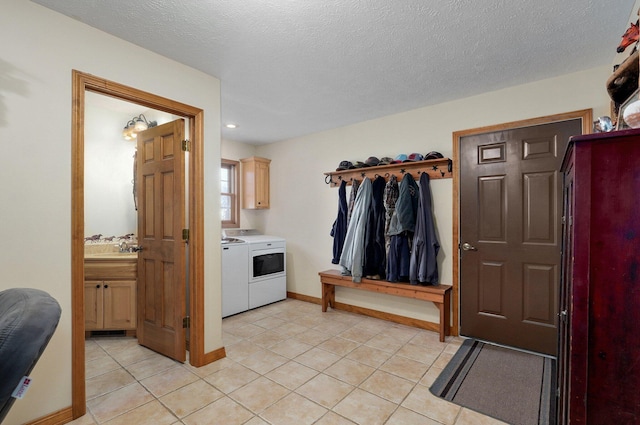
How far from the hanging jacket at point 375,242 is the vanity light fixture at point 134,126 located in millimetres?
2724

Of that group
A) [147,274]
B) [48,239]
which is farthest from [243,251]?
[48,239]

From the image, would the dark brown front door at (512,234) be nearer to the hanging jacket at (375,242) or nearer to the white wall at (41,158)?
the hanging jacket at (375,242)

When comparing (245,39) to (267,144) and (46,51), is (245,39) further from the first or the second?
(267,144)

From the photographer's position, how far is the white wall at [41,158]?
1.61 m

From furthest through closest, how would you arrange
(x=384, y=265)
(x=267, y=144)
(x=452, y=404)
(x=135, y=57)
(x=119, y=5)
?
(x=267, y=144), (x=384, y=265), (x=135, y=57), (x=452, y=404), (x=119, y=5)

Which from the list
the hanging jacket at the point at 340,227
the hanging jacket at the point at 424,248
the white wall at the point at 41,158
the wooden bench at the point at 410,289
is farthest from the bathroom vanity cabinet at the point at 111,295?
the hanging jacket at the point at 424,248

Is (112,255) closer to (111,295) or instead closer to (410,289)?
(111,295)

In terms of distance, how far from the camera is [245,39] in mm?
2033

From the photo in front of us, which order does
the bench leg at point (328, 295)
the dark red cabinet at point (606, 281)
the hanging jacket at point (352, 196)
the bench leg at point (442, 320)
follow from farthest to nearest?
the bench leg at point (328, 295) < the hanging jacket at point (352, 196) < the bench leg at point (442, 320) < the dark red cabinet at point (606, 281)

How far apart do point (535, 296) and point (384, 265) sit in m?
1.40

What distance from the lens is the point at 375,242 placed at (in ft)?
11.4

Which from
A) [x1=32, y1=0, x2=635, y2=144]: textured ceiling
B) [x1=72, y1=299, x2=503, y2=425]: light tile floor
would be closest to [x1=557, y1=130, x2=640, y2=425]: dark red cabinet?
[x1=72, y1=299, x2=503, y2=425]: light tile floor

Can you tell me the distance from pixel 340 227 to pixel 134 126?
2700 mm

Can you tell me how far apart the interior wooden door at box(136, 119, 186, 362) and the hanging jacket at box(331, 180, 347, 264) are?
1907mm
